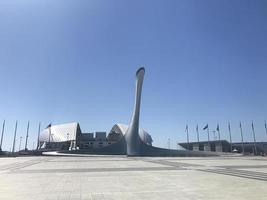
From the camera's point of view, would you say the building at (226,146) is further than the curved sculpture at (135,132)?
Yes

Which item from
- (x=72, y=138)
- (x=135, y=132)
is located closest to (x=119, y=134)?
(x=72, y=138)

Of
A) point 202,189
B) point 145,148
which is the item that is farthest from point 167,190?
point 145,148

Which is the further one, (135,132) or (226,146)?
(226,146)

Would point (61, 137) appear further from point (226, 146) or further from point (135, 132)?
point (226, 146)

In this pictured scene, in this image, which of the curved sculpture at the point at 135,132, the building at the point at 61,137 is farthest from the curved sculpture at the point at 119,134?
the curved sculpture at the point at 135,132

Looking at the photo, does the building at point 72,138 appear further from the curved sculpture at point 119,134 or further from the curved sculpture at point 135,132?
the curved sculpture at point 135,132

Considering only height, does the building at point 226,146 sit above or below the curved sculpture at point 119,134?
below

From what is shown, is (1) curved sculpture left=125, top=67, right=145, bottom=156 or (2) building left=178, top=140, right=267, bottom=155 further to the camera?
(2) building left=178, top=140, right=267, bottom=155

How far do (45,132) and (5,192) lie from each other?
109891 millimetres

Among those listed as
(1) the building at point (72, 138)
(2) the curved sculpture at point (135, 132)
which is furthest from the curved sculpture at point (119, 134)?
(2) the curved sculpture at point (135, 132)

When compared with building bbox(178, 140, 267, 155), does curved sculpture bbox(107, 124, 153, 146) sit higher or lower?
higher

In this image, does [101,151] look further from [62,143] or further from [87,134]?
[87,134]

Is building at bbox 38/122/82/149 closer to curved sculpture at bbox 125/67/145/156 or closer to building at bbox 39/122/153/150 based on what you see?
building at bbox 39/122/153/150

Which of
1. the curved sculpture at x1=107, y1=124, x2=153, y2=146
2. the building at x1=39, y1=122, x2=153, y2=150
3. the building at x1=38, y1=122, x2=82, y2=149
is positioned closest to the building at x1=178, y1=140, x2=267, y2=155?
the curved sculpture at x1=107, y1=124, x2=153, y2=146
